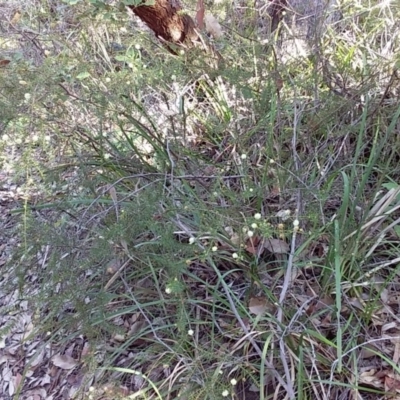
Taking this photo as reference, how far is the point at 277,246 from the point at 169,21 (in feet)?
4.18

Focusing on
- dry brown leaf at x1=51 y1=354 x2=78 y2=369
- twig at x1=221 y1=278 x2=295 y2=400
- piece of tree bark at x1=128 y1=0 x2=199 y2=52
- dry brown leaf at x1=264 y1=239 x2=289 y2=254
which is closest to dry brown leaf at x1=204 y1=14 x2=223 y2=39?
piece of tree bark at x1=128 y1=0 x2=199 y2=52

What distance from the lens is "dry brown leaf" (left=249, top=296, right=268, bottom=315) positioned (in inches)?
63.4

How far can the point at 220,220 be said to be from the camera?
1.62m

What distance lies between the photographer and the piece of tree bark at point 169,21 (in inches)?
85.7

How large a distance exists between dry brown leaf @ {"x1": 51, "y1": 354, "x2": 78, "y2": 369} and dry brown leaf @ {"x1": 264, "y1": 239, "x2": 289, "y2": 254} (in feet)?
2.94

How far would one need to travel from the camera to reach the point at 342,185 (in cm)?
186

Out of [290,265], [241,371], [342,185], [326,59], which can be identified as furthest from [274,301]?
[326,59]

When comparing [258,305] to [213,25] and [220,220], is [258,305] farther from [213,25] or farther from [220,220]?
[213,25]

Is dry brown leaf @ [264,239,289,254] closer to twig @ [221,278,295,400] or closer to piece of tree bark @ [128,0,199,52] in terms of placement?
twig @ [221,278,295,400]

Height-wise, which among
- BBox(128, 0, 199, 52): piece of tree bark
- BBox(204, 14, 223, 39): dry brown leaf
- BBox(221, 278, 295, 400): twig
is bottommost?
BBox(221, 278, 295, 400): twig

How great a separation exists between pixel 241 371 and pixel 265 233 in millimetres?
505

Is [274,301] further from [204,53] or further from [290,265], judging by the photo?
[204,53]

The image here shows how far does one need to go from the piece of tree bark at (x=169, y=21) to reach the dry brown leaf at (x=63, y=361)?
1542mm

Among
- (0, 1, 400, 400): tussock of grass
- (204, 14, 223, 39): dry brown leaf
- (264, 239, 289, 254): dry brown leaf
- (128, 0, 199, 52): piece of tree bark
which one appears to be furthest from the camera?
(204, 14, 223, 39): dry brown leaf
